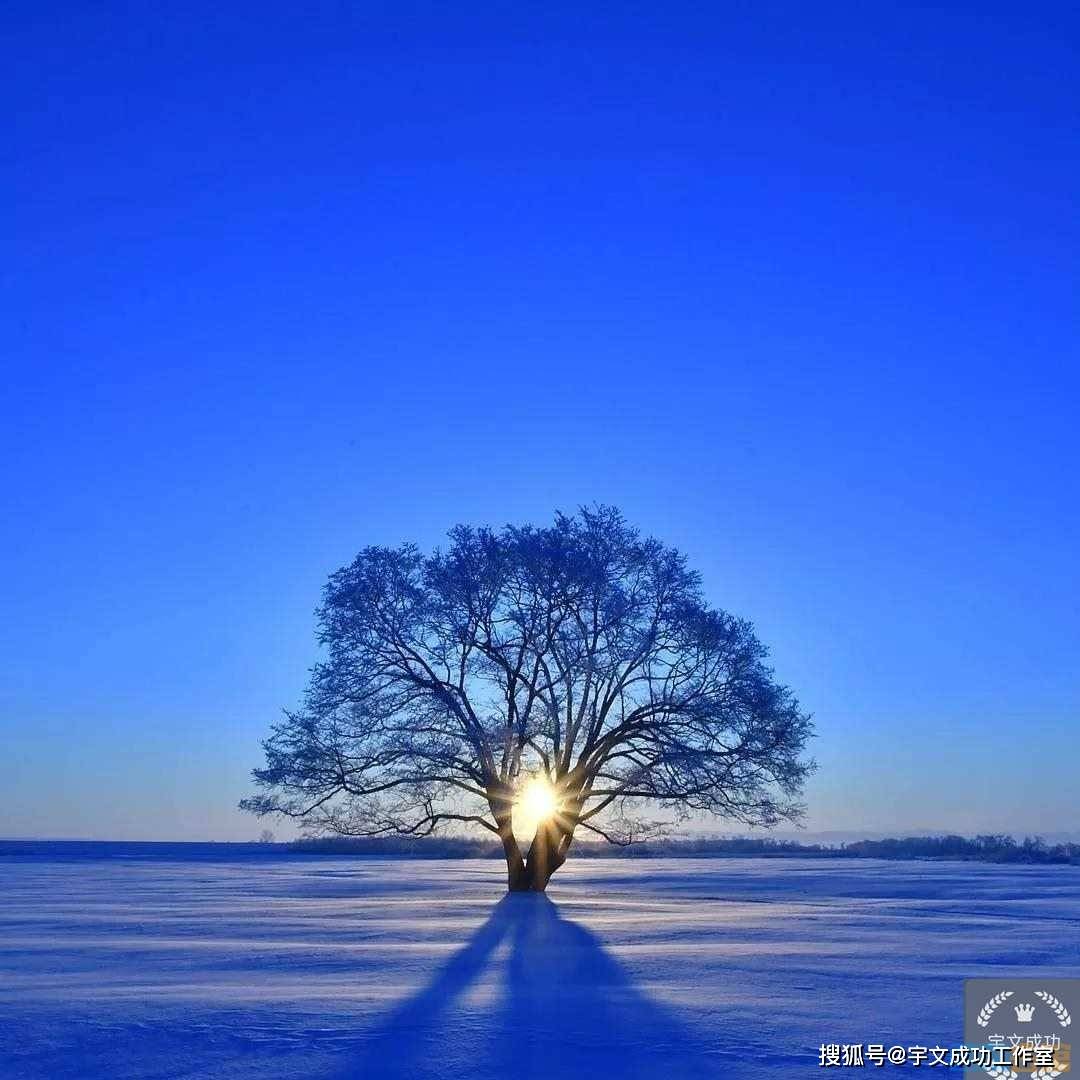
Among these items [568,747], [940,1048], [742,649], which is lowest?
[940,1048]

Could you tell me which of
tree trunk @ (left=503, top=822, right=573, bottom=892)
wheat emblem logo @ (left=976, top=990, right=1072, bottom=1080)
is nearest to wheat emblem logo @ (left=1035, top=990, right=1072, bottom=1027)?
wheat emblem logo @ (left=976, top=990, right=1072, bottom=1080)

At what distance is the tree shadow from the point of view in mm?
9391

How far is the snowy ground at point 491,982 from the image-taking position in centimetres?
987

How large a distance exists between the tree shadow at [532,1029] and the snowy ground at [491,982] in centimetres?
4

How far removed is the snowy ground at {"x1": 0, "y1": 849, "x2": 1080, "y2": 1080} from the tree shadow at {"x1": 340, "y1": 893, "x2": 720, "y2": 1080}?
0.12 feet

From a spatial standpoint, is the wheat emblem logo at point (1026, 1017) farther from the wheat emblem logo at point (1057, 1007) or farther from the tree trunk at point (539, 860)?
the tree trunk at point (539, 860)

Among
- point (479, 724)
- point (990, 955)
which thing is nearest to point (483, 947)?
point (990, 955)

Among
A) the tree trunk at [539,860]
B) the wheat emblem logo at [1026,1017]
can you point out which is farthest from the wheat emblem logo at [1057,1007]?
the tree trunk at [539,860]

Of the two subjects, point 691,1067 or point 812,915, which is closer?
point 691,1067

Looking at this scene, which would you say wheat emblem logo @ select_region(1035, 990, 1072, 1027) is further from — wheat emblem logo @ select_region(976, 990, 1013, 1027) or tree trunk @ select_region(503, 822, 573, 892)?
tree trunk @ select_region(503, 822, 573, 892)

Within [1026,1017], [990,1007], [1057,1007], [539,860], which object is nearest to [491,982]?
[990,1007]

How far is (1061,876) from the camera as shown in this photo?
45.1 metres

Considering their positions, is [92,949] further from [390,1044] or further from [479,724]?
[479,724]

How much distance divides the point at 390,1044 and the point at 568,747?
70.4ft
